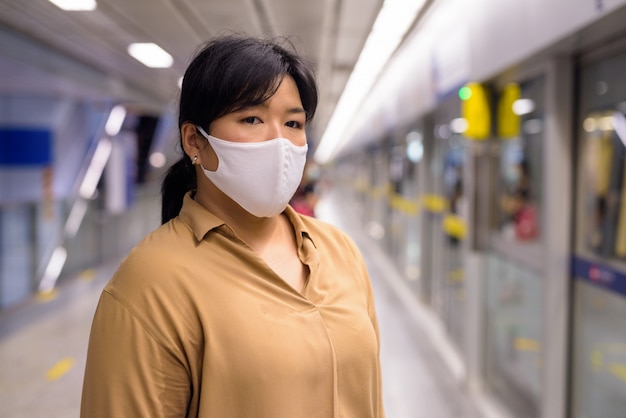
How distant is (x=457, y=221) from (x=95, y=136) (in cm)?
881

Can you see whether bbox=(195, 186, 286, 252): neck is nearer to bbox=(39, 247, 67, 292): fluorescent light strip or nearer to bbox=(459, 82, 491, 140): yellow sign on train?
bbox=(459, 82, 491, 140): yellow sign on train

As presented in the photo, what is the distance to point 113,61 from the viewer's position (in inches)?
236

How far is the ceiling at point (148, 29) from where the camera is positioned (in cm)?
387

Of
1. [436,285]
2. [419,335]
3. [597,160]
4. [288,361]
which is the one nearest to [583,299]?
[597,160]

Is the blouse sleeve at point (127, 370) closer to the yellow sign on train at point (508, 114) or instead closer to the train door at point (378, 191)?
the yellow sign on train at point (508, 114)

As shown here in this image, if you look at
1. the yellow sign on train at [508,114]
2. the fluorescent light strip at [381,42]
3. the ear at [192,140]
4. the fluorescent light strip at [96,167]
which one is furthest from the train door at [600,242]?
the fluorescent light strip at [96,167]

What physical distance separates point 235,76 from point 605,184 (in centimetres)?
229

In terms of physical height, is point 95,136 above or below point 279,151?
above

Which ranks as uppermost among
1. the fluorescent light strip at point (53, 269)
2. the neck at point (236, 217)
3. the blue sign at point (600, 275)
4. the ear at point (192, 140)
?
the ear at point (192, 140)

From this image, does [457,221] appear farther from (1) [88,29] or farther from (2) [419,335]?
(1) [88,29]

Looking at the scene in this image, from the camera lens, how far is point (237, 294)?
106 cm

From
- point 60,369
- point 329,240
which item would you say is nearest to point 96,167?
point 60,369

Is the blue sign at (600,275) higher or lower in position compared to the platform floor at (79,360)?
higher

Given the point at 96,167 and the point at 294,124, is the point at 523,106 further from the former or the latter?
the point at 96,167
